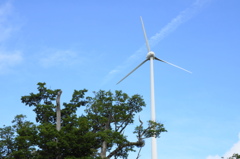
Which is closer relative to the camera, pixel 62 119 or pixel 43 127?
pixel 43 127

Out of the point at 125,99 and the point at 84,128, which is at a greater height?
the point at 125,99

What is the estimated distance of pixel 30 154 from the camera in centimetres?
3703

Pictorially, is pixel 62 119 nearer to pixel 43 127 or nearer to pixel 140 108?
pixel 43 127

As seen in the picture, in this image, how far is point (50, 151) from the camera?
118 ft

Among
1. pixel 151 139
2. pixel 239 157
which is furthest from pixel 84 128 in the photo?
pixel 239 157

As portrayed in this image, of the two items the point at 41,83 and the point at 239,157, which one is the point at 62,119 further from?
the point at 239,157

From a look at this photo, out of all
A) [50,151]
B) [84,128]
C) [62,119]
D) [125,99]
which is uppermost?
[125,99]

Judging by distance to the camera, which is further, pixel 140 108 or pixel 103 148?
pixel 140 108

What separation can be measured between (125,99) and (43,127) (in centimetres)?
1335

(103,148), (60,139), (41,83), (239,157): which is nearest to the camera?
(60,139)

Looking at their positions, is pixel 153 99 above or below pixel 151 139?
above

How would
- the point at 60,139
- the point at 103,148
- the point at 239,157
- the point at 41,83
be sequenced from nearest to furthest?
the point at 60,139
the point at 103,148
the point at 41,83
the point at 239,157

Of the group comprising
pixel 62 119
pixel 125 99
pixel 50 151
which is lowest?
pixel 50 151

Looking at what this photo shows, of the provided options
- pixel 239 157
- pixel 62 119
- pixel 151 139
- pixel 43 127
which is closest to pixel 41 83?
pixel 62 119
